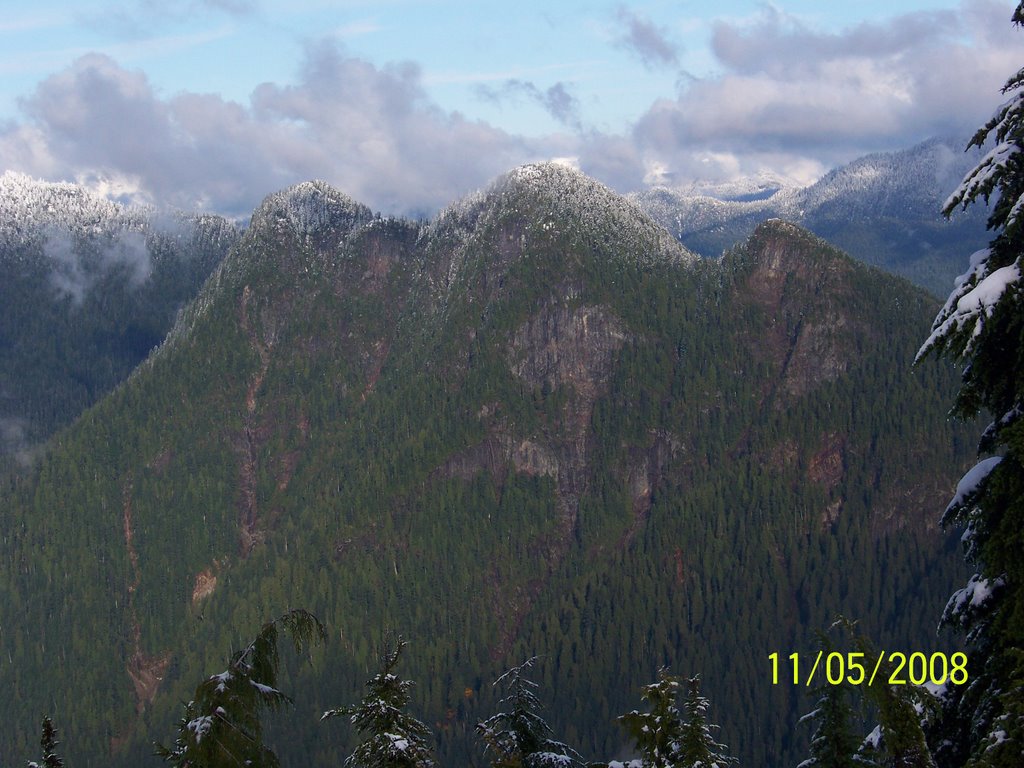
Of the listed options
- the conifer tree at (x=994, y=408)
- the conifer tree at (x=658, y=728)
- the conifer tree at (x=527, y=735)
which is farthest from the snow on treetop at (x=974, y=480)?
the conifer tree at (x=527, y=735)

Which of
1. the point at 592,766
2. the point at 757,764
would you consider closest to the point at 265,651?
the point at 592,766

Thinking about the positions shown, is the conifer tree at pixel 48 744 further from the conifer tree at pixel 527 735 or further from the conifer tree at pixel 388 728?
the conifer tree at pixel 527 735

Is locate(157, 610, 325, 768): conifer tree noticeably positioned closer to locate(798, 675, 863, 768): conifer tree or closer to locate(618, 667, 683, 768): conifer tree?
locate(618, 667, 683, 768): conifer tree

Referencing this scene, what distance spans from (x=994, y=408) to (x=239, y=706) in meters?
19.3

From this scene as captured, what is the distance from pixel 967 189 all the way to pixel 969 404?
469 centimetres

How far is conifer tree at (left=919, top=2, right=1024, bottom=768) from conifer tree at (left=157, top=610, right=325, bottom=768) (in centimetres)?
1549

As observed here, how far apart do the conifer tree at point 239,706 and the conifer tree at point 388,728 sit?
5.70m

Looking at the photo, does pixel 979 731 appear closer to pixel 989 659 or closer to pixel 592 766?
pixel 989 659

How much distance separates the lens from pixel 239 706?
24359 mm

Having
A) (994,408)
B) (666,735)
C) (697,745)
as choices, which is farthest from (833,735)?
(994,408)

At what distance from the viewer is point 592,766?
34.8 metres

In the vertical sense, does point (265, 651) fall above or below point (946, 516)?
below
